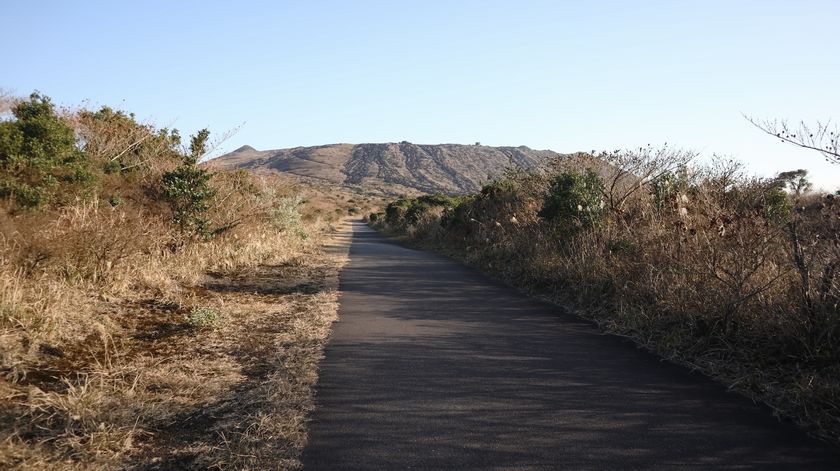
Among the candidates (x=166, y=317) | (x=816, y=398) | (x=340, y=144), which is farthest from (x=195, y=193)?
(x=340, y=144)

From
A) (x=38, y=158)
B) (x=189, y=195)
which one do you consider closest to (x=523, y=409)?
(x=38, y=158)

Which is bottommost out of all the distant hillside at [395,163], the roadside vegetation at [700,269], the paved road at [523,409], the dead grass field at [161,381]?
the dead grass field at [161,381]

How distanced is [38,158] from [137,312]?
3.13m

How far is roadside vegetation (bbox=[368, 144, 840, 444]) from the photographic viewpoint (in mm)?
4713

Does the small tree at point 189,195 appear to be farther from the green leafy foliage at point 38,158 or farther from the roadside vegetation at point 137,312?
the green leafy foliage at point 38,158

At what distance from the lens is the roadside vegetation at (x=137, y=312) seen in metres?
3.54

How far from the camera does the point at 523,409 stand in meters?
4.16

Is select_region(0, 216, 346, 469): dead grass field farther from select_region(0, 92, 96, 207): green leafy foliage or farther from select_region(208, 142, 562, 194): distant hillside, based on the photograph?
select_region(208, 142, 562, 194): distant hillside

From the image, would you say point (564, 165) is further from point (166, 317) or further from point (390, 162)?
point (390, 162)

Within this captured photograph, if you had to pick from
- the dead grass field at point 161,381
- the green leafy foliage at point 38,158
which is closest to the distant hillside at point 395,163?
the green leafy foliage at point 38,158

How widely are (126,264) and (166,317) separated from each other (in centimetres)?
145

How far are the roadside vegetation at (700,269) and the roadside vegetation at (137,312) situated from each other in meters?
4.34

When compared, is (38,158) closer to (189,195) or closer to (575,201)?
(189,195)

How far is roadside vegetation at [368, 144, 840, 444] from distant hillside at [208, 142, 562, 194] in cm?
8296
